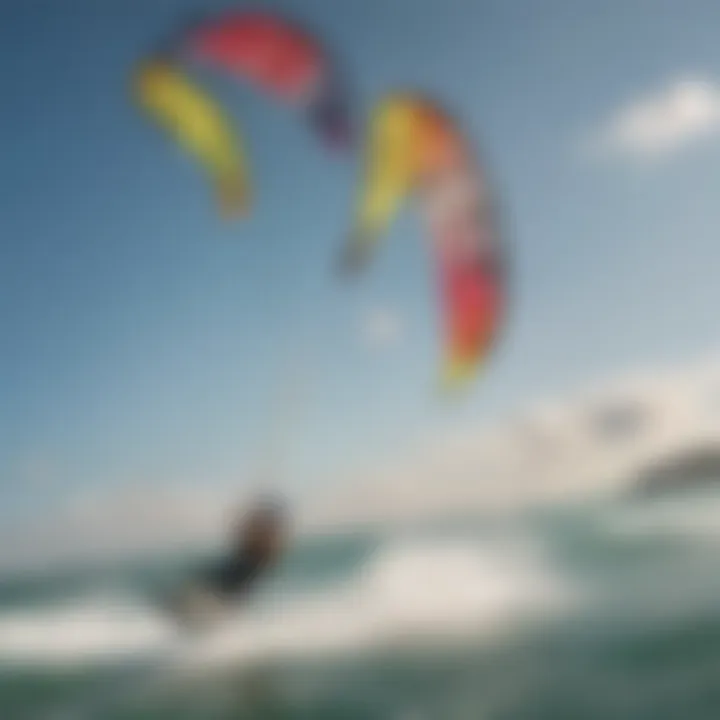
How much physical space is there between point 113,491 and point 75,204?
58 centimetres

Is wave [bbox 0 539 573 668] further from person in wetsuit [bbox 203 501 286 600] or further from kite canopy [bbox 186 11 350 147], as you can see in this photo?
kite canopy [bbox 186 11 350 147]

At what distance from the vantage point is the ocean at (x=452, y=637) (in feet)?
7.36

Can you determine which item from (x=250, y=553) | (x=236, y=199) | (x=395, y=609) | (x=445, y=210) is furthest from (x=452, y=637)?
(x=236, y=199)

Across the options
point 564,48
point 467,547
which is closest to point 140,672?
point 467,547

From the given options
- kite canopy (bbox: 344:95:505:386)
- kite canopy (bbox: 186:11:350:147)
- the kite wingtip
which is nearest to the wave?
kite canopy (bbox: 344:95:505:386)

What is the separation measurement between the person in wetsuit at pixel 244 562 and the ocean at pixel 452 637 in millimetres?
35

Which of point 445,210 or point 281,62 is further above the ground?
point 281,62

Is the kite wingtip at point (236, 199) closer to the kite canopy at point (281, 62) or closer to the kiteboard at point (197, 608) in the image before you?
the kite canopy at point (281, 62)

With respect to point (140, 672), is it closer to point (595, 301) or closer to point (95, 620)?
point (95, 620)

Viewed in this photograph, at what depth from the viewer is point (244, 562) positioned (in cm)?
233

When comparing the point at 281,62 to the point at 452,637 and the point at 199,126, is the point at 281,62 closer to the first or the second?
the point at 199,126

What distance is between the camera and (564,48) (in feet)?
7.89

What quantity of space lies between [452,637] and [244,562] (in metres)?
0.42

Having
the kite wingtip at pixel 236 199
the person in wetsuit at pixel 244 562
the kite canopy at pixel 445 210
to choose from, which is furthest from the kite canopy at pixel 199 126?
the person in wetsuit at pixel 244 562
